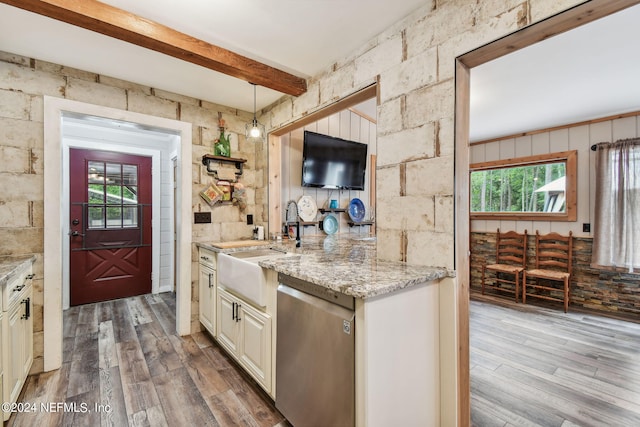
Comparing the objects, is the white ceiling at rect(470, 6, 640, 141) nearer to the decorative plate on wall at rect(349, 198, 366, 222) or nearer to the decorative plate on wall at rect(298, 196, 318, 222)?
the decorative plate on wall at rect(349, 198, 366, 222)

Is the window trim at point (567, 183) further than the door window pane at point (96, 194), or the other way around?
the window trim at point (567, 183)

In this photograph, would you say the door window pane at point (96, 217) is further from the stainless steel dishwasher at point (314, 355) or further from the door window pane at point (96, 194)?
the stainless steel dishwasher at point (314, 355)

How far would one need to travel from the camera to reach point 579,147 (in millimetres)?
3752

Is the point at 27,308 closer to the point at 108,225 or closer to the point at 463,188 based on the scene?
the point at 108,225

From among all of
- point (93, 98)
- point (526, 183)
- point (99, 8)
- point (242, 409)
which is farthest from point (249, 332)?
point (526, 183)

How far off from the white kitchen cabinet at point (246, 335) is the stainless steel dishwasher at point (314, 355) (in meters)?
0.15

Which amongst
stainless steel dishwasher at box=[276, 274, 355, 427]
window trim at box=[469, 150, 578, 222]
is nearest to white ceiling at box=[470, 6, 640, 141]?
window trim at box=[469, 150, 578, 222]

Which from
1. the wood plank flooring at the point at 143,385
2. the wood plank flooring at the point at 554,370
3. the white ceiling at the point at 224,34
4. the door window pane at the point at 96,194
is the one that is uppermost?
the white ceiling at the point at 224,34

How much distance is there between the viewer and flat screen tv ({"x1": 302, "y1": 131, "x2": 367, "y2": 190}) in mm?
3184

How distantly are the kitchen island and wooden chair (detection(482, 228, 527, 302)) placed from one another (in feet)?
10.8

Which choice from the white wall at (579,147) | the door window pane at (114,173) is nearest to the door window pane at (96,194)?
the door window pane at (114,173)

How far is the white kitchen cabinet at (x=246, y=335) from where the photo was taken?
177cm

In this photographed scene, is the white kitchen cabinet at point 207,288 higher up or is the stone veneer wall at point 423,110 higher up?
the stone veneer wall at point 423,110

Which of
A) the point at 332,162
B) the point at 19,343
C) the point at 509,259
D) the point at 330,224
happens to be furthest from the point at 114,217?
the point at 509,259
